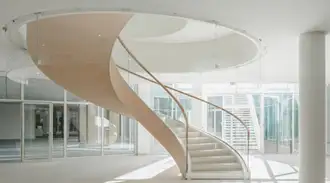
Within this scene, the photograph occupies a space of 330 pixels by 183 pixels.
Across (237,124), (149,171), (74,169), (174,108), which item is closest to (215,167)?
(149,171)

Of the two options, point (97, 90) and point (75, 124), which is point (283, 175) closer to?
point (97, 90)

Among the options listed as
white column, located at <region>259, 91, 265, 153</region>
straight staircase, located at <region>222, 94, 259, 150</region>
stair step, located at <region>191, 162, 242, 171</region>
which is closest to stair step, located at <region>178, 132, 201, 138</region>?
stair step, located at <region>191, 162, 242, 171</region>

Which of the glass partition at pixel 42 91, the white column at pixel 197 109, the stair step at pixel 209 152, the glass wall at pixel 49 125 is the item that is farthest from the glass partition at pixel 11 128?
the stair step at pixel 209 152

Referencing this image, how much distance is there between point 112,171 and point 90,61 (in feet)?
13.0

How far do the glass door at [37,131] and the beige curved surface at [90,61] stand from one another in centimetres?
499

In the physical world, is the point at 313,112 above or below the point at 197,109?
above

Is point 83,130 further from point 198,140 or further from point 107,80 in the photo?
point 107,80

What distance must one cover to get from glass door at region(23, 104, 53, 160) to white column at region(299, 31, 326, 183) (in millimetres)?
8935

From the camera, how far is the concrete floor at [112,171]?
8.35 m

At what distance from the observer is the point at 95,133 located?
1340 centimetres

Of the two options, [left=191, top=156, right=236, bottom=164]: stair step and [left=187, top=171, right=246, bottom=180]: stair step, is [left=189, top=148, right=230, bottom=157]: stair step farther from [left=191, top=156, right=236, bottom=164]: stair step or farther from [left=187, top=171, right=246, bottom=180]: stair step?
[left=187, top=171, right=246, bottom=180]: stair step

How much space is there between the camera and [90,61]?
673cm

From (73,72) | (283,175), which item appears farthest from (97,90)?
(283,175)

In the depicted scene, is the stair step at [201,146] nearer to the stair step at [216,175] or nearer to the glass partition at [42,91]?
the stair step at [216,175]
